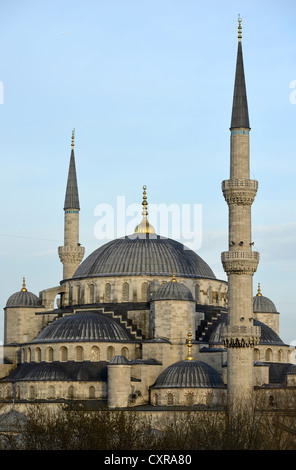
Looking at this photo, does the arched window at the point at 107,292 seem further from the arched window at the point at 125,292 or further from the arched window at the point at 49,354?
the arched window at the point at 49,354

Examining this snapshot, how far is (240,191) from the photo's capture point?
54.3m

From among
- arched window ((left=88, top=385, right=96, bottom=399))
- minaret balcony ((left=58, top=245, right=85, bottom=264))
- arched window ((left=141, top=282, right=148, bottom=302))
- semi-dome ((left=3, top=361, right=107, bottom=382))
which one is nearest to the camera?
arched window ((left=88, top=385, right=96, bottom=399))

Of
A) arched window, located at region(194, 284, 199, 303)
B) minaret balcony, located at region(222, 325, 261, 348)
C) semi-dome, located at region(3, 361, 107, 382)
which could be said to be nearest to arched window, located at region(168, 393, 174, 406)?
semi-dome, located at region(3, 361, 107, 382)

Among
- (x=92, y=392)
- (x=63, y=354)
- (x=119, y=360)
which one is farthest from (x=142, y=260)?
(x=119, y=360)

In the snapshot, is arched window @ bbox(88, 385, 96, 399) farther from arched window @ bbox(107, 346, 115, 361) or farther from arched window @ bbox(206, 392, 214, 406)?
arched window @ bbox(206, 392, 214, 406)

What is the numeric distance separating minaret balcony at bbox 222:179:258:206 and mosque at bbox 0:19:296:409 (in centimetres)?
5

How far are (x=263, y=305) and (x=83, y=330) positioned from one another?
12101 mm

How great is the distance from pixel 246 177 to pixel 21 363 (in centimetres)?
1572

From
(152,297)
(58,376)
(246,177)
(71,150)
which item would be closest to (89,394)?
(58,376)

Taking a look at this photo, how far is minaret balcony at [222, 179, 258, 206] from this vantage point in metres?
54.4

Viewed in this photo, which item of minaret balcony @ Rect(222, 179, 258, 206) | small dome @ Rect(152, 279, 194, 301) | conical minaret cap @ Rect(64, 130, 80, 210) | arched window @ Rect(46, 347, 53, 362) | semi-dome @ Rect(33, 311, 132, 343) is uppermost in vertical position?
conical minaret cap @ Rect(64, 130, 80, 210)

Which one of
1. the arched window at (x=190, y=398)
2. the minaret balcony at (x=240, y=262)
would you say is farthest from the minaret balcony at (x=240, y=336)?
the arched window at (x=190, y=398)

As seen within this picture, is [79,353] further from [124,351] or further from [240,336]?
[240,336]

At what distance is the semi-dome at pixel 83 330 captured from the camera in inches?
2399
